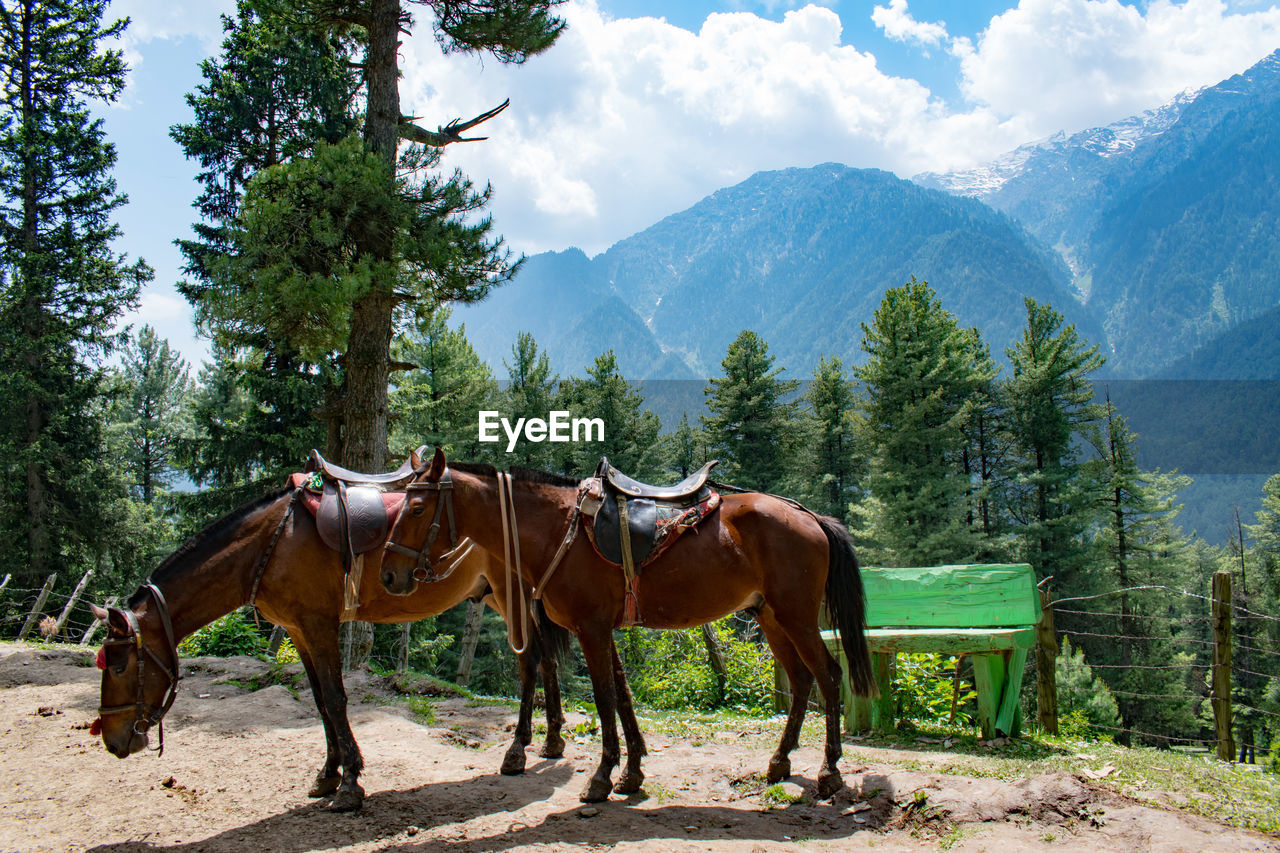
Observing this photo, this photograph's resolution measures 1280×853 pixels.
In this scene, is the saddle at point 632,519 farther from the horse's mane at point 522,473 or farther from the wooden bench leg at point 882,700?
the wooden bench leg at point 882,700

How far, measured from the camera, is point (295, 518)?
4820 mm

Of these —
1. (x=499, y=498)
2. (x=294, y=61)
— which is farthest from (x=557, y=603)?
(x=294, y=61)

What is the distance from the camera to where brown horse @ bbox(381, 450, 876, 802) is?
4.73 m

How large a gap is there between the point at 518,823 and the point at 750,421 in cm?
3082

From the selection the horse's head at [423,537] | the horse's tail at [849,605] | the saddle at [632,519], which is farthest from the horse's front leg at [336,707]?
the horse's tail at [849,605]

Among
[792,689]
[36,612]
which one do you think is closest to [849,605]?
[792,689]

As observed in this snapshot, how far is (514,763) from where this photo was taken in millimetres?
5184

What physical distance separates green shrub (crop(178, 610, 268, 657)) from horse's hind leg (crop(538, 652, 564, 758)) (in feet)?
21.1

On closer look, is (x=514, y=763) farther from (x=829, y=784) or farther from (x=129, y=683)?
(x=129, y=683)

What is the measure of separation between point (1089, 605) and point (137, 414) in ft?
139

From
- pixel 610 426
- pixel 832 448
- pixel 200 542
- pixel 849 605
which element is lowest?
pixel 849 605

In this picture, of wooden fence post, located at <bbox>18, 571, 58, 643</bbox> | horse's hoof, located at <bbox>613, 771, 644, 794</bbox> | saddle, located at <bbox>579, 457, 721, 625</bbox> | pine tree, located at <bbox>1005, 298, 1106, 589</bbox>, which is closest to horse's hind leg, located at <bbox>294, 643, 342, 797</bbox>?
horse's hoof, located at <bbox>613, 771, 644, 794</bbox>

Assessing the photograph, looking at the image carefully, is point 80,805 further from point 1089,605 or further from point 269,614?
point 1089,605

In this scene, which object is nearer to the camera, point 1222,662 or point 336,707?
point 336,707
